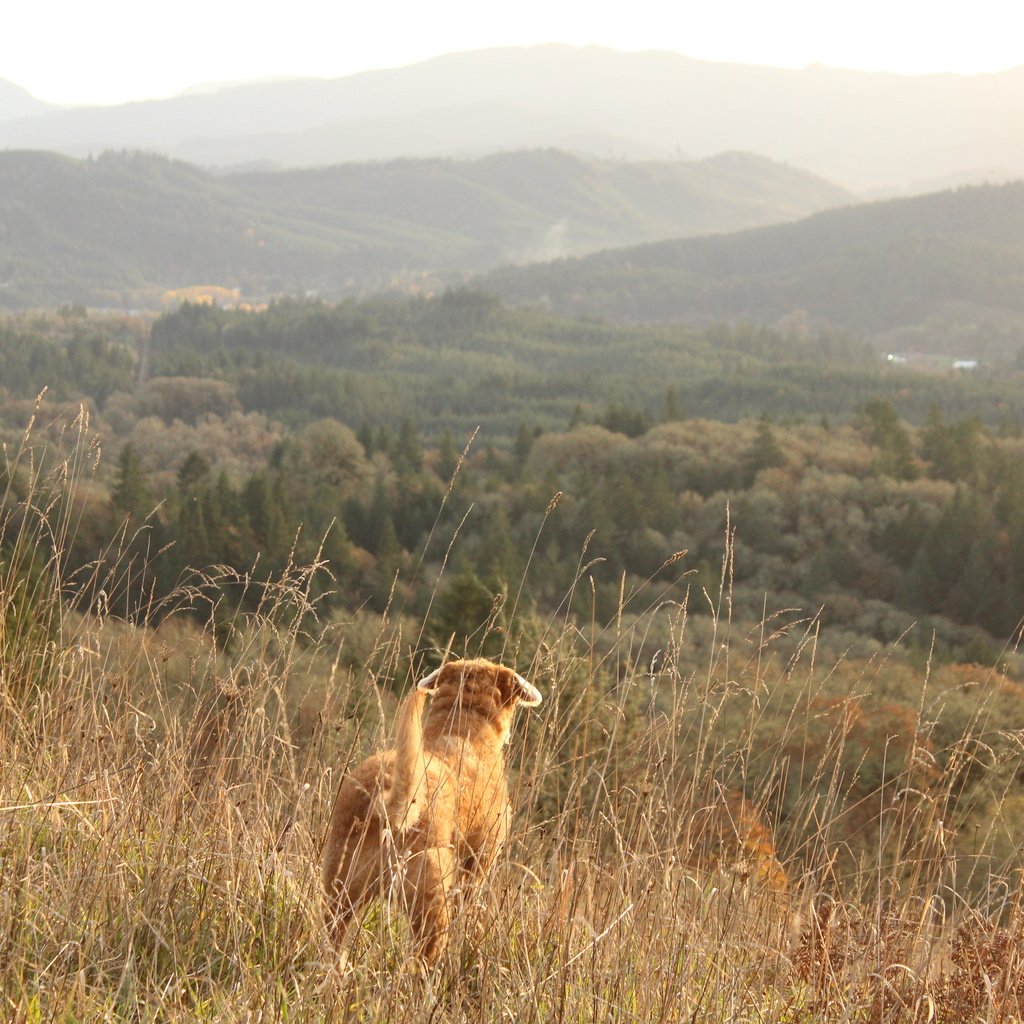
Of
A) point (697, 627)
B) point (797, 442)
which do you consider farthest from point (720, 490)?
point (697, 627)

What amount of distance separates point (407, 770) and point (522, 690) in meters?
0.79

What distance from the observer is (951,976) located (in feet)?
9.59

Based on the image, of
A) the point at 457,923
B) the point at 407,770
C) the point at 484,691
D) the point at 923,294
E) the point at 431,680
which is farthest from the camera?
the point at 923,294

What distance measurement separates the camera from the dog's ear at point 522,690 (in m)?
3.58

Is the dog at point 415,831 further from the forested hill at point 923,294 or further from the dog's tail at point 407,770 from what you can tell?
the forested hill at point 923,294

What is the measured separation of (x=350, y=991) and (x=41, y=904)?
2.30 feet

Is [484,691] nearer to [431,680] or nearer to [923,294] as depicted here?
[431,680]

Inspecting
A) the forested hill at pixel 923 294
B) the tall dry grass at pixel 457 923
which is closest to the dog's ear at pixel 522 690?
the tall dry grass at pixel 457 923

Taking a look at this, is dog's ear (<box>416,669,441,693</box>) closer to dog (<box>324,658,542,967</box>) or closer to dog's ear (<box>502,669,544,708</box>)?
dog (<box>324,658,542,967</box>)

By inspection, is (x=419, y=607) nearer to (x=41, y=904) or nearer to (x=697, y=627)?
(x=697, y=627)

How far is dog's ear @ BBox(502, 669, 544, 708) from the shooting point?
3580mm

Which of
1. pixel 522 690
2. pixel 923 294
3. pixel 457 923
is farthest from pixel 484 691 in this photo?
pixel 923 294

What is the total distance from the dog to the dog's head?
0.25 meters

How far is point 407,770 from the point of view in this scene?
2951 millimetres
